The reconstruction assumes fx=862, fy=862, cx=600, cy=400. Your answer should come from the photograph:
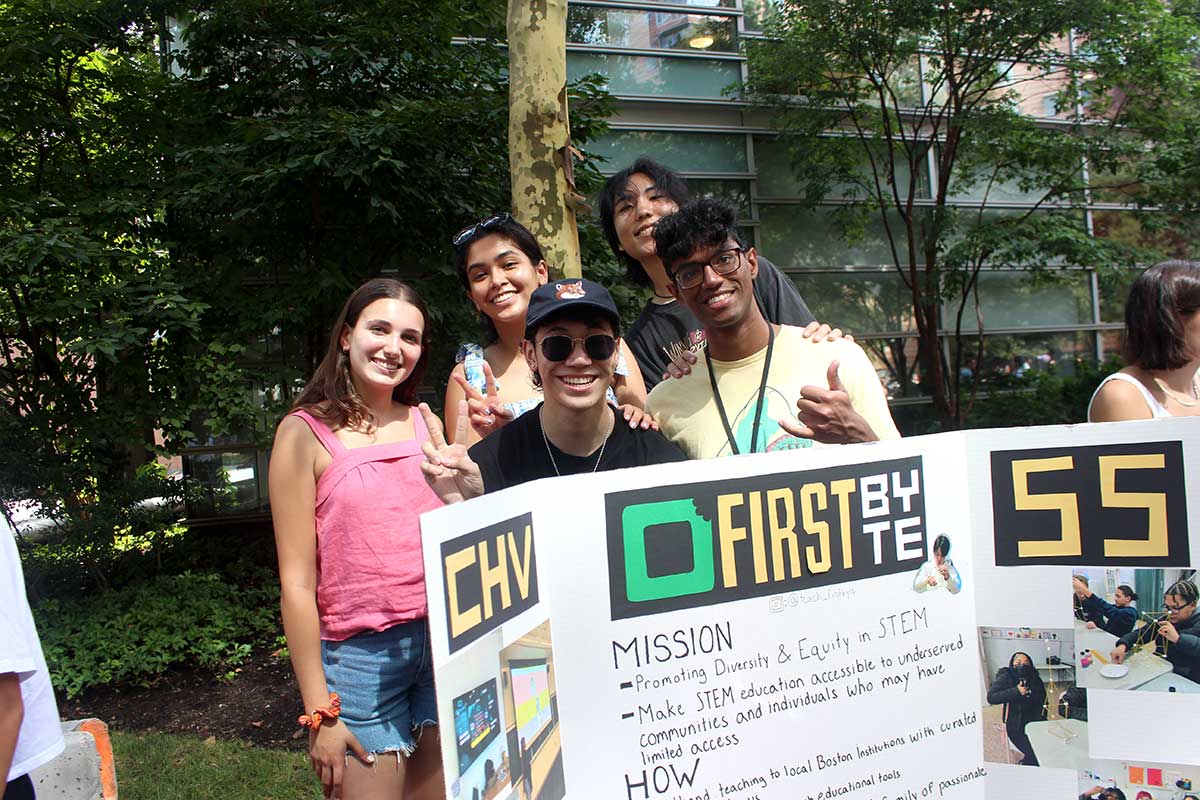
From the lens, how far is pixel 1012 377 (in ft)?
44.3

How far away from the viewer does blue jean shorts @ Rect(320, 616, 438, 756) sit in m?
2.34

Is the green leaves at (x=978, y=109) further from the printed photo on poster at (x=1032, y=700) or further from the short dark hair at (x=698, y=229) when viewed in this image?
the printed photo on poster at (x=1032, y=700)

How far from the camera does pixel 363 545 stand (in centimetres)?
237

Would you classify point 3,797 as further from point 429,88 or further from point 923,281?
point 923,281

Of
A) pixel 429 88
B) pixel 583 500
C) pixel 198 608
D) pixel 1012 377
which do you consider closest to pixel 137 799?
pixel 198 608

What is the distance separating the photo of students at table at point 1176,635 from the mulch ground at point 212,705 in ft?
14.2

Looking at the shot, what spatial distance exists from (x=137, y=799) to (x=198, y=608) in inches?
87.8

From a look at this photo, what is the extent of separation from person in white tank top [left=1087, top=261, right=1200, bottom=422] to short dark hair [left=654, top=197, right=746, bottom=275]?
4.50 feet

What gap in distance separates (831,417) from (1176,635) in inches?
34.4

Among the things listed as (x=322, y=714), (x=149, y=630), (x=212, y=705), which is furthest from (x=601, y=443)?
(x=149, y=630)

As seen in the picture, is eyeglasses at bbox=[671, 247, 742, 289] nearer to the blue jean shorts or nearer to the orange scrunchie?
the blue jean shorts

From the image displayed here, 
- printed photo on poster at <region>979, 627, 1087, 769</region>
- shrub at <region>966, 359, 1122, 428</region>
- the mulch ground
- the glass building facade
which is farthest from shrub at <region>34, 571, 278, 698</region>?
shrub at <region>966, 359, 1122, 428</region>

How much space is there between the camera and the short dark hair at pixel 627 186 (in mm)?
3268

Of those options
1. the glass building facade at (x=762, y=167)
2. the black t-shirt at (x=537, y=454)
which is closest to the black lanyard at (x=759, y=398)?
the black t-shirt at (x=537, y=454)
